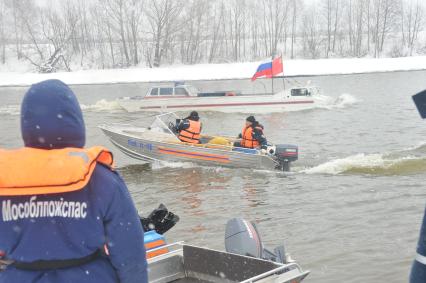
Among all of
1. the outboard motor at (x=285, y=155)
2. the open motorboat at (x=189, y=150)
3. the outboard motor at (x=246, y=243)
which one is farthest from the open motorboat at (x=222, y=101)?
the outboard motor at (x=246, y=243)

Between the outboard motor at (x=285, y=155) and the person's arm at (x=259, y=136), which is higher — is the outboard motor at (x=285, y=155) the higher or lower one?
the lower one

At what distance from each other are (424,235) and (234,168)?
37.6ft

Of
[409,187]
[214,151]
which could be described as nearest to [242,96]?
[214,151]

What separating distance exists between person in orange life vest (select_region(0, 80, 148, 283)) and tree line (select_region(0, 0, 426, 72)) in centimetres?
5699

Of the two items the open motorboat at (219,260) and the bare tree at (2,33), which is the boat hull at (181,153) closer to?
the open motorboat at (219,260)

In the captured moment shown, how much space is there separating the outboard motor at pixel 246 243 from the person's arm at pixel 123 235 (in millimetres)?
2520

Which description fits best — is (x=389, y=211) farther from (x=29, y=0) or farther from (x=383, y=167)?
(x=29, y=0)

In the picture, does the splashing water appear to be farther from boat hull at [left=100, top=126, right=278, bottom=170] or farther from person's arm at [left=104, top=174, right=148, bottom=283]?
person's arm at [left=104, top=174, right=148, bottom=283]


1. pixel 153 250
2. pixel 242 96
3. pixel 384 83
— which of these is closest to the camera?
pixel 153 250

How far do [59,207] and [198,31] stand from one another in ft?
196

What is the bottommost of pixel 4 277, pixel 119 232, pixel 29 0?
pixel 4 277

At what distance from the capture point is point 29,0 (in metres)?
71.7

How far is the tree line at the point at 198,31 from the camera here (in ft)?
198

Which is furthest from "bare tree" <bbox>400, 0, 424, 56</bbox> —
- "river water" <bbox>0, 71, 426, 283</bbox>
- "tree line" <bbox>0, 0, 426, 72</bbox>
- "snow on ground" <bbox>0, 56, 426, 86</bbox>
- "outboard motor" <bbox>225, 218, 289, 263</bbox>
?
"outboard motor" <bbox>225, 218, 289, 263</bbox>
